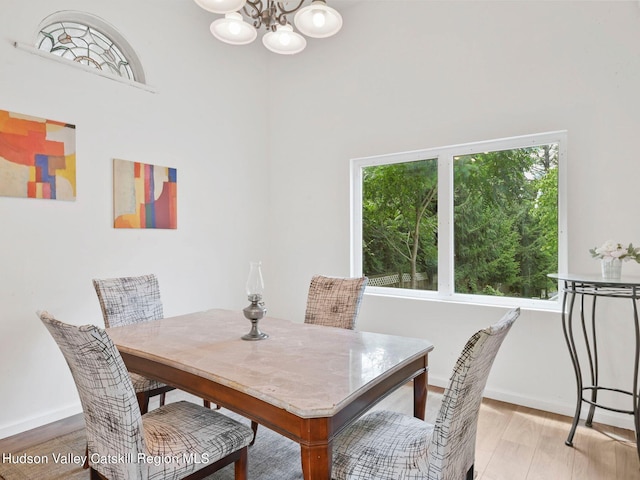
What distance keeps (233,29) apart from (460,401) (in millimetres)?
1987

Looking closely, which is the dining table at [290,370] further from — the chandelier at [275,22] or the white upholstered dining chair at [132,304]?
the chandelier at [275,22]

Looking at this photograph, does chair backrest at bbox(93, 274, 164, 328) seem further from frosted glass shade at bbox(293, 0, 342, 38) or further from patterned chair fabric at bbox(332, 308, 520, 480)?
frosted glass shade at bbox(293, 0, 342, 38)

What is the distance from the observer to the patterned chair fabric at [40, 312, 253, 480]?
123 centimetres

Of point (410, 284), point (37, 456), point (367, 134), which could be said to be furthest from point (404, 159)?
point (37, 456)

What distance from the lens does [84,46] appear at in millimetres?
2883

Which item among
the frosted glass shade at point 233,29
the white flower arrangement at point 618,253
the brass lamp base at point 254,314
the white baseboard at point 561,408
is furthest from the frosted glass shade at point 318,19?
the white baseboard at point 561,408

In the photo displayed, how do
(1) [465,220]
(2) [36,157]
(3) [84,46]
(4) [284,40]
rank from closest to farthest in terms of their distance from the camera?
(4) [284,40] → (2) [36,157] → (3) [84,46] → (1) [465,220]

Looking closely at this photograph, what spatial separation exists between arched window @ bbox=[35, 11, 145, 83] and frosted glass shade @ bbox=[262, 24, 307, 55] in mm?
1507

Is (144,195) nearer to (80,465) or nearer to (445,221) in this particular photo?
(80,465)

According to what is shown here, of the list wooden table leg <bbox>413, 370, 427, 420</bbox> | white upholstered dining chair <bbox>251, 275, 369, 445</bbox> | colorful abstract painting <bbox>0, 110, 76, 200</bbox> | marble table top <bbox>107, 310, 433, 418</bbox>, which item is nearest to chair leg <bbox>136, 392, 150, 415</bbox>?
marble table top <bbox>107, 310, 433, 418</bbox>

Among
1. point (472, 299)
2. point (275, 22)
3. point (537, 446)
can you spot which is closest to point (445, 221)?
point (472, 299)

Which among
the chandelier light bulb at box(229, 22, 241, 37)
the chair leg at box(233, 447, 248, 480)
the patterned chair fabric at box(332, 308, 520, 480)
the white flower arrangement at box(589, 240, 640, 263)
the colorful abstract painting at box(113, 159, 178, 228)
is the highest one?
the chandelier light bulb at box(229, 22, 241, 37)

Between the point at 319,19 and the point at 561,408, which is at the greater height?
the point at 319,19

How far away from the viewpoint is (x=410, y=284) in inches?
137
